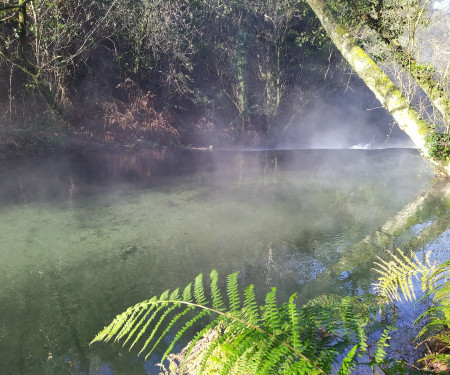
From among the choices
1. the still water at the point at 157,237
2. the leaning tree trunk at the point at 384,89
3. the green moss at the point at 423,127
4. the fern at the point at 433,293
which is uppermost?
the leaning tree trunk at the point at 384,89

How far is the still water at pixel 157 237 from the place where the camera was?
348 centimetres

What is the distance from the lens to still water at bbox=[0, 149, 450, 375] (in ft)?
11.4

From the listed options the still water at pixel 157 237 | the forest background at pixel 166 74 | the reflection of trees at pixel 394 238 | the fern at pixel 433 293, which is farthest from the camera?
the forest background at pixel 166 74

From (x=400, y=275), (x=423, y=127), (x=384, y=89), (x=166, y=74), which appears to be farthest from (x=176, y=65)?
(x=400, y=275)

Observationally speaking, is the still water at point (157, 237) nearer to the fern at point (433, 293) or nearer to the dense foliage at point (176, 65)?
the fern at point (433, 293)

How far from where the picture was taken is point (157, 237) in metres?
5.79

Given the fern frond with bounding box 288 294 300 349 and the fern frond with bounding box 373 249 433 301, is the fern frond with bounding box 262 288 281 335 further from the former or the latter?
the fern frond with bounding box 373 249 433 301

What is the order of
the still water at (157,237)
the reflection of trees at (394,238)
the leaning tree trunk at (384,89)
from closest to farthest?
the still water at (157,237)
the reflection of trees at (394,238)
the leaning tree trunk at (384,89)

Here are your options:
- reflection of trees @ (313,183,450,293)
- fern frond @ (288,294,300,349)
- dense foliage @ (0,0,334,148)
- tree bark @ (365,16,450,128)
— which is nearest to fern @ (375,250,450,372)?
fern frond @ (288,294,300,349)

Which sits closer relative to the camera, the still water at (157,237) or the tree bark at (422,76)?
the still water at (157,237)

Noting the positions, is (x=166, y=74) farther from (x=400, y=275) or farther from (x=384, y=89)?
(x=400, y=275)

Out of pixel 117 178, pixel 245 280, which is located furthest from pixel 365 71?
pixel 117 178

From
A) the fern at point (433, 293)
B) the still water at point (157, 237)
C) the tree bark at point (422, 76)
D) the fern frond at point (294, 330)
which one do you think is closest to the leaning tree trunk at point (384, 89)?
the tree bark at point (422, 76)

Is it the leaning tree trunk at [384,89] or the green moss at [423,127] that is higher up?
the leaning tree trunk at [384,89]
